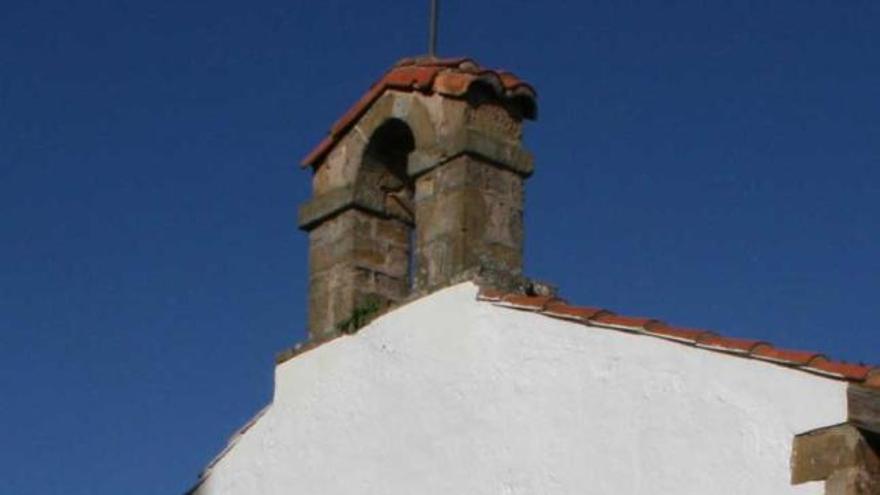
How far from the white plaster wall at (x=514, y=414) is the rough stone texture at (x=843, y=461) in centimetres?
5

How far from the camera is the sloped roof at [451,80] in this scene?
8922 millimetres

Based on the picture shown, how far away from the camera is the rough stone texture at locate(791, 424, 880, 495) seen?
6.35 meters

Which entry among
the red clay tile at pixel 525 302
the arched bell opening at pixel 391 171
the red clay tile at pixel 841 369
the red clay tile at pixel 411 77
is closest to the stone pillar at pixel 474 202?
the red clay tile at pixel 411 77

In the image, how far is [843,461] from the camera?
250 inches

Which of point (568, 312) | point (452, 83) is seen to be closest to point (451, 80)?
point (452, 83)

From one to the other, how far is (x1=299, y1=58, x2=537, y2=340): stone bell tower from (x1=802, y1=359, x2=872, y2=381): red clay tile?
215 centimetres

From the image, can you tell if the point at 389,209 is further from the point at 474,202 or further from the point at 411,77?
the point at 474,202

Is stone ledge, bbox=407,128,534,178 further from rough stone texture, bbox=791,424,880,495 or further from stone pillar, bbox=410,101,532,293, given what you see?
rough stone texture, bbox=791,424,880,495

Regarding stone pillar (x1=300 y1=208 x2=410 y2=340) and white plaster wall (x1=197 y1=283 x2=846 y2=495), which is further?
stone pillar (x1=300 y1=208 x2=410 y2=340)

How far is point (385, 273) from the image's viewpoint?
375 inches

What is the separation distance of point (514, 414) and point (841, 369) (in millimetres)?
1787

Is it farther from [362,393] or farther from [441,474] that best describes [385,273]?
[441,474]

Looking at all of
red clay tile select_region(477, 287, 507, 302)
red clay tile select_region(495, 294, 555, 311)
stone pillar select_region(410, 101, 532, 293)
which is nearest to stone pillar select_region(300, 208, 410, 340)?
stone pillar select_region(410, 101, 532, 293)

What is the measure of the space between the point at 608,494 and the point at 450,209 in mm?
2064
